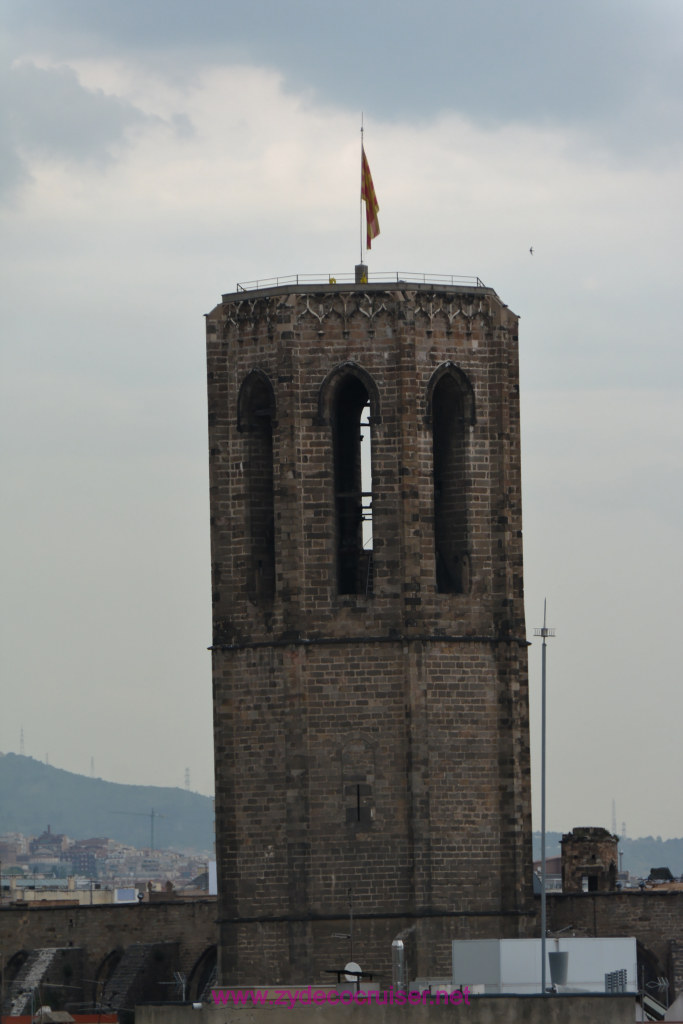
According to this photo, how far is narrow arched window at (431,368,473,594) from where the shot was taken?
262ft

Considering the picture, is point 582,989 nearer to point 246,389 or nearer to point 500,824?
point 500,824

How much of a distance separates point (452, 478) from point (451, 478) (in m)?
0.03

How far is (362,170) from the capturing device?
3305 inches

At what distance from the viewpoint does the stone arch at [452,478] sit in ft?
262

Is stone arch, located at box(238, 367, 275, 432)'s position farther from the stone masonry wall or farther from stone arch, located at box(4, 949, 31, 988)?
stone arch, located at box(4, 949, 31, 988)

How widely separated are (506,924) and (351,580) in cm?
979

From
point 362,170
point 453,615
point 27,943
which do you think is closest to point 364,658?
A: point 453,615

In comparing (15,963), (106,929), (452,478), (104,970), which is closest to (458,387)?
(452,478)

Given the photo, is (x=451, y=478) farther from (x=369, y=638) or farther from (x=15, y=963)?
(x=15, y=963)

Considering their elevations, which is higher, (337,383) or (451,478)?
(337,383)

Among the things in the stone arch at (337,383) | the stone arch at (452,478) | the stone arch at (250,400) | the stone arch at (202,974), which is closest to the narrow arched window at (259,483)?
the stone arch at (250,400)

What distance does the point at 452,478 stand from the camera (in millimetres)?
80438

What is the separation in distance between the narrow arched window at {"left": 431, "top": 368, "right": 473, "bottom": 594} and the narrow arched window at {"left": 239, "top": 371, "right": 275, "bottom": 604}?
432cm

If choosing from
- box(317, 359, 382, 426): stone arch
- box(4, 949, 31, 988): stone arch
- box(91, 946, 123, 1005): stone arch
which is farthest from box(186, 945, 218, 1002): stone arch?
box(317, 359, 382, 426): stone arch
